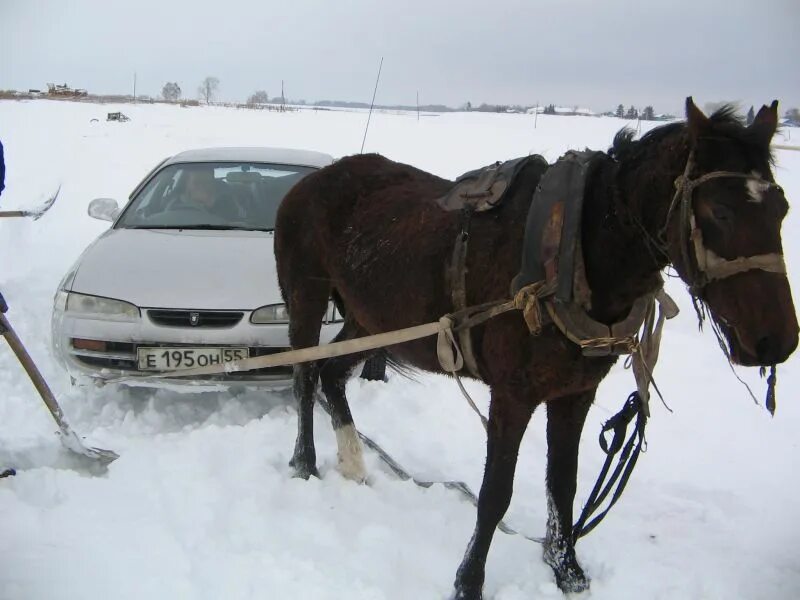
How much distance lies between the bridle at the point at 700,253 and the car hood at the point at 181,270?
2.73m

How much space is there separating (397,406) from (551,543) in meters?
1.83

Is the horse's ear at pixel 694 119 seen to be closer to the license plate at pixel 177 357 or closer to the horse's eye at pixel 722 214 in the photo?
the horse's eye at pixel 722 214

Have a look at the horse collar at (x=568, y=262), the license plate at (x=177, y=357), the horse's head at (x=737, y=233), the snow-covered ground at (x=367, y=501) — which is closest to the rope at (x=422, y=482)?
the snow-covered ground at (x=367, y=501)

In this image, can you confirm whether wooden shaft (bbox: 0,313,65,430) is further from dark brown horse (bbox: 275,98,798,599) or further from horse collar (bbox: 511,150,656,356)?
horse collar (bbox: 511,150,656,356)

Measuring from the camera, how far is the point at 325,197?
127 inches

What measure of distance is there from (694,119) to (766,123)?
21cm

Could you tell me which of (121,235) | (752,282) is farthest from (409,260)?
(121,235)

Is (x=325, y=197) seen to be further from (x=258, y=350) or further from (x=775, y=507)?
(x=775, y=507)

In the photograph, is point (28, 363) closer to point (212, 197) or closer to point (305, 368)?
point (305, 368)

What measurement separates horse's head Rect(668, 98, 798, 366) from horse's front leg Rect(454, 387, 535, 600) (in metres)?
0.82

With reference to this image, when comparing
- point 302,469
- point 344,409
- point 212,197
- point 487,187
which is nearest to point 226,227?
point 212,197

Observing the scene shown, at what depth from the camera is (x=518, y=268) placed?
7.28 ft

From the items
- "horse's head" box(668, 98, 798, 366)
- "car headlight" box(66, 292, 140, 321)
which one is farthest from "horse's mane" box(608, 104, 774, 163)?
"car headlight" box(66, 292, 140, 321)

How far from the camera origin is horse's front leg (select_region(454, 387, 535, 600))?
7.52ft
